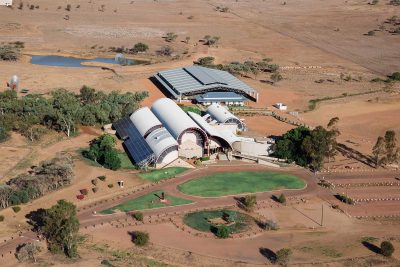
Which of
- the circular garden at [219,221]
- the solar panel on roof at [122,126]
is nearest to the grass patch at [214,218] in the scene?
the circular garden at [219,221]

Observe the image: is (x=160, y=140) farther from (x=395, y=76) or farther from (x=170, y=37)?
(x=170, y=37)

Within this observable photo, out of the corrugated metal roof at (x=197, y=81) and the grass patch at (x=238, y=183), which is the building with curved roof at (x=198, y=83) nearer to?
the corrugated metal roof at (x=197, y=81)

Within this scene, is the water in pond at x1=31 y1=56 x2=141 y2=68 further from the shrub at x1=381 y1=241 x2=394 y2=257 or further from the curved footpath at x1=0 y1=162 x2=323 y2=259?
the shrub at x1=381 y1=241 x2=394 y2=257

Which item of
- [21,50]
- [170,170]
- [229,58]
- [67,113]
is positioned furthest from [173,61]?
[170,170]

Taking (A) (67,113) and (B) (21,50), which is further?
(B) (21,50)

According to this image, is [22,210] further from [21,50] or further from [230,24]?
[230,24]

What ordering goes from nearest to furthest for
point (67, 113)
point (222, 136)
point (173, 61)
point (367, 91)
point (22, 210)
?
point (22, 210)
point (222, 136)
point (67, 113)
point (367, 91)
point (173, 61)

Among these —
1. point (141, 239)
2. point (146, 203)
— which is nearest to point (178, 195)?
point (146, 203)
